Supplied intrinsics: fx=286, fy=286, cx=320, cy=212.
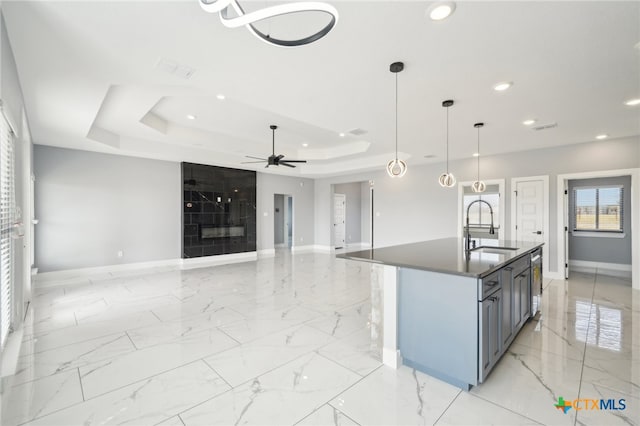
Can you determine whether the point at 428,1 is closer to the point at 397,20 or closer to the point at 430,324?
the point at 397,20

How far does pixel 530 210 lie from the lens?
6.16 m

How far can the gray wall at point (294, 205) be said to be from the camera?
8.91 m

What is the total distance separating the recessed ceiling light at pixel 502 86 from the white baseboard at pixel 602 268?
18.5 feet

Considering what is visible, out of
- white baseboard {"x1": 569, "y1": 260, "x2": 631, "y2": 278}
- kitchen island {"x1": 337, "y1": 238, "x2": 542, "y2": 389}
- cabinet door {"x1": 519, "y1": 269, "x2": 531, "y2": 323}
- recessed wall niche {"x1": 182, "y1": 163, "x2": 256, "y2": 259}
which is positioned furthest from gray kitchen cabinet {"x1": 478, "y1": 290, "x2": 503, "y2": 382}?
recessed wall niche {"x1": 182, "y1": 163, "x2": 256, "y2": 259}

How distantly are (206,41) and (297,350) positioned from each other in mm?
2844

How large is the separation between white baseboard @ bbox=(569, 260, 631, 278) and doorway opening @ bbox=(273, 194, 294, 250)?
8466 millimetres

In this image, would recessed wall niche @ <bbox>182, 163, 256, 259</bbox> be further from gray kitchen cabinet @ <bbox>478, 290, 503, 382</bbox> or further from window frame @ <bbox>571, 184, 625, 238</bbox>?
window frame @ <bbox>571, 184, 625, 238</bbox>

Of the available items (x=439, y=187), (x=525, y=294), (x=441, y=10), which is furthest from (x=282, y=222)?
(x=441, y=10)

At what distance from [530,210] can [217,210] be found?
7.48 m

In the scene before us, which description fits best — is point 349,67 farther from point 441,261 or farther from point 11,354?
point 11,354

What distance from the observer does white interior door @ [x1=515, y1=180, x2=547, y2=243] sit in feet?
19.8

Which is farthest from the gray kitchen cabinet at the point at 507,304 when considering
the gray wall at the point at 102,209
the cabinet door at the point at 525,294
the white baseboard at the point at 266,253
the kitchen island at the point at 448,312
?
the white baseboard at the point at 266,253

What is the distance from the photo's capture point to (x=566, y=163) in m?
5.78

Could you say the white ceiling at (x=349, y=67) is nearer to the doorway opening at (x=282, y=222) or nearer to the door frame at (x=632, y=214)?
the door frame at (x=632, y=214)
